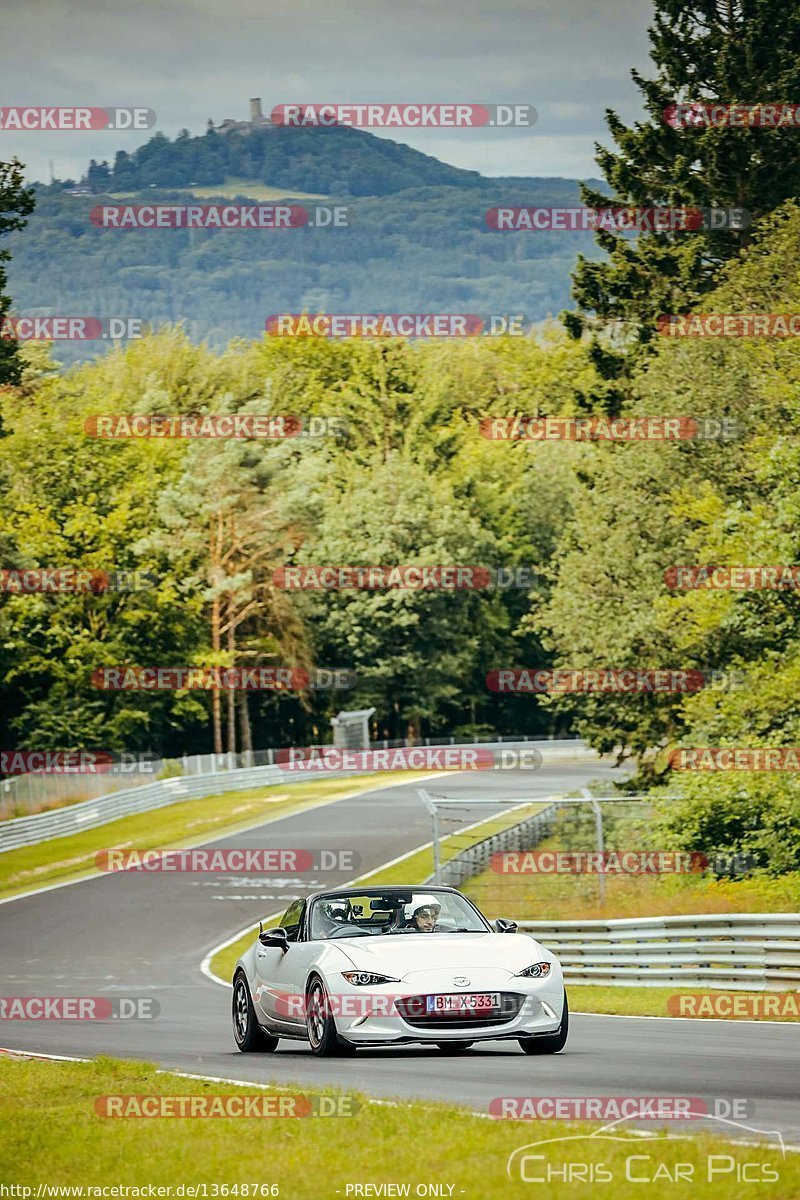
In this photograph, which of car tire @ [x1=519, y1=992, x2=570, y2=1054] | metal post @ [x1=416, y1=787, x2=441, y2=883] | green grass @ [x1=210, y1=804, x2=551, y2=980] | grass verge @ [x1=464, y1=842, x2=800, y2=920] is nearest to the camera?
car tire @ [x1=519, y1=992, x2=570, y2=1054]

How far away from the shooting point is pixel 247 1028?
15375 millimetres

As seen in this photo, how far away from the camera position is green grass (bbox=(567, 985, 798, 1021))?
20109mm

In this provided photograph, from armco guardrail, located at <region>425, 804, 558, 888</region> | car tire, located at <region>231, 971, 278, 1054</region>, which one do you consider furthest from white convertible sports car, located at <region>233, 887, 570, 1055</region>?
armco guardrail, located at <region>425, 804, 558, 888</region>

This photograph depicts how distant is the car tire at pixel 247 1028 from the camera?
15.3m

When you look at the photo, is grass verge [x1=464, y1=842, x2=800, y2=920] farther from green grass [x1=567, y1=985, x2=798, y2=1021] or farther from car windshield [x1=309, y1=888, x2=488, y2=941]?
car windshield [x1=309, y1=888, x2=488, y2=941]

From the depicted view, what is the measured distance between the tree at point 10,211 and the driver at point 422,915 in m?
35.8

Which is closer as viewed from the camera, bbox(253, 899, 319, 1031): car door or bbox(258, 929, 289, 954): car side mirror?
bbox(253, 899, 319, 1031): car door

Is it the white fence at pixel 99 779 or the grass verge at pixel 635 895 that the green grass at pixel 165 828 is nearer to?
the white fence at pixel 99 779

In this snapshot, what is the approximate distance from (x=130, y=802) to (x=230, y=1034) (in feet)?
140

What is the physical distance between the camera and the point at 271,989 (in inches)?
583

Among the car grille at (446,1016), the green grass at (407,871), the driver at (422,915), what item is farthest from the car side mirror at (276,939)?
the green grass at (407,871)

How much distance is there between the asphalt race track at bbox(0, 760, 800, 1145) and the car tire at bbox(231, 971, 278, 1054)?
0.50 ft

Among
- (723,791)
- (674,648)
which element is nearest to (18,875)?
(674,648)

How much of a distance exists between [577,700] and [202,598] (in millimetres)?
34098
